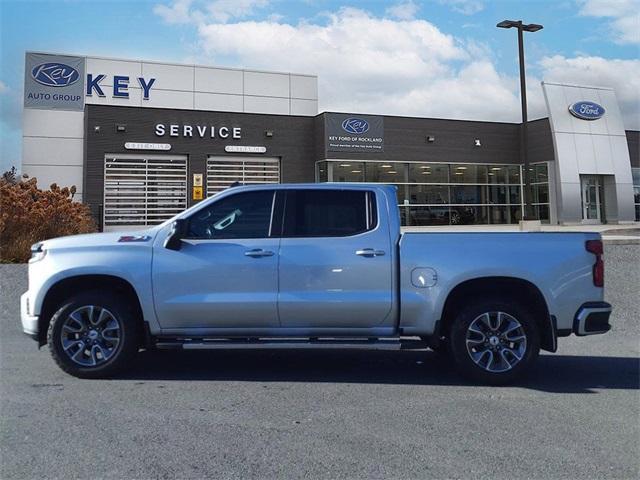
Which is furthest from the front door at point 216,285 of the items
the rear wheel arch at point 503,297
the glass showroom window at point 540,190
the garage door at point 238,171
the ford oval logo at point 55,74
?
the glass showroom window at point 540,190

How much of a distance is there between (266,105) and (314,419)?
28386mm

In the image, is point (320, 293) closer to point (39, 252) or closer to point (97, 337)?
point (97, 337)

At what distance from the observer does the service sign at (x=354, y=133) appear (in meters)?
26.4

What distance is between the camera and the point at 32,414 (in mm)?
4668

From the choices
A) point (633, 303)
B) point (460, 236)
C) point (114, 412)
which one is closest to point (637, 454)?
point (460, 236)

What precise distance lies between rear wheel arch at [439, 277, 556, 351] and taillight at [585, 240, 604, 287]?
1.86 ft

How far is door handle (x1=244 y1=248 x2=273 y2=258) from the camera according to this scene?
5.54 metres

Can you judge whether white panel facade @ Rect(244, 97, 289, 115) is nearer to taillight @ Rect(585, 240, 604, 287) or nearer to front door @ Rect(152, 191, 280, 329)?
front door @ Rect(152, 191, 280, 329)

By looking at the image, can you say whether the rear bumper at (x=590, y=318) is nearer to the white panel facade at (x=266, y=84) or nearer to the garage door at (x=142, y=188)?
the garage door at (x=142, y=188)

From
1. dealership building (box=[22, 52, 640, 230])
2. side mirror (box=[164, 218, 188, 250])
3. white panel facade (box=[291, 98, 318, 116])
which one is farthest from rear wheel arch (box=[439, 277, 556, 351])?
white panel facade (box=[291, 98, 318, 116])

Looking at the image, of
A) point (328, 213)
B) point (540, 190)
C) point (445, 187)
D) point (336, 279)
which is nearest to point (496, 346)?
point (336, 279)

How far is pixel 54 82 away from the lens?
26688 millimetres

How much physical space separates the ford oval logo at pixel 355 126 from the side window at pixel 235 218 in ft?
70.2

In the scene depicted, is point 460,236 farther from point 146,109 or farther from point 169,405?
point 146,109
